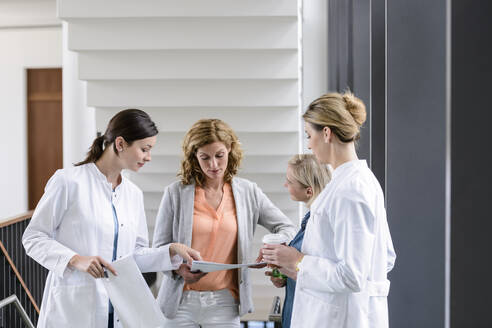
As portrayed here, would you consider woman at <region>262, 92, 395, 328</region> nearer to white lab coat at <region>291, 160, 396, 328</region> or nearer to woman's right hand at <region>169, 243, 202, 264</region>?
white lab coat at <region>291, 160, 396, 328</region>

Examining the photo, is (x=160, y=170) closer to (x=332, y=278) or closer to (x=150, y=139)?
(x=150, y=139)

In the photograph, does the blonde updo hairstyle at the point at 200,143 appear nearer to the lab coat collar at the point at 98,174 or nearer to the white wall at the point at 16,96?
the lab coat collar at the point at 98,174

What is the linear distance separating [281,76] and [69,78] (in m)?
1.74

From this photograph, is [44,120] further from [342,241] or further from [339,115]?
[342,241]

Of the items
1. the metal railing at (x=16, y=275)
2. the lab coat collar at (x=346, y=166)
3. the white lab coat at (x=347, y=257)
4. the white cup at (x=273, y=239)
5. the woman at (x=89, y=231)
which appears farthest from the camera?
the metal railing at (x=16, y=275)

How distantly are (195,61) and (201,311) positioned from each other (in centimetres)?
215

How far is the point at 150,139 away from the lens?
1949mm

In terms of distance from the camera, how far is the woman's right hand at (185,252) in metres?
1.92

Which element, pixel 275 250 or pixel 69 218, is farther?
pixel 69 218

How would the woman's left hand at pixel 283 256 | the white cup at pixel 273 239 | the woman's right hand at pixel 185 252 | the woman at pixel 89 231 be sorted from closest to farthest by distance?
the woman's left hand at pixel 283 256 → the white cup at pixel 273 239 → the woman at pixel 89 231 → the woman's right hand at pixel 185 252

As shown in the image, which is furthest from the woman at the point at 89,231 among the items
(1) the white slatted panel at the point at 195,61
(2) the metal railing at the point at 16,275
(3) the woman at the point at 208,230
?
(2) the metal railing at the point at 16,275

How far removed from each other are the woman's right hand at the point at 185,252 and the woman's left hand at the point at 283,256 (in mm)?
354

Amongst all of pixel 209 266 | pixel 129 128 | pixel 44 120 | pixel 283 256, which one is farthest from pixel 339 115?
pixel 44 120

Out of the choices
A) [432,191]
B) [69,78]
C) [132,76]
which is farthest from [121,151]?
[69,78]
